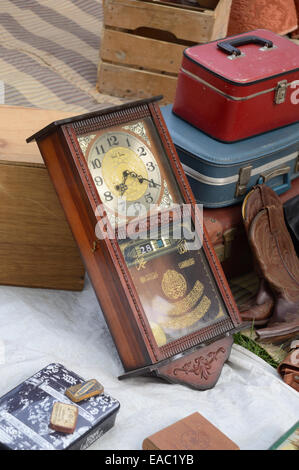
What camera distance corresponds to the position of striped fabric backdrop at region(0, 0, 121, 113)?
2961mm

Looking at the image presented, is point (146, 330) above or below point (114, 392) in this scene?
above

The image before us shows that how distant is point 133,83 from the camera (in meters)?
3.03

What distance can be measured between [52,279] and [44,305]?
93mm

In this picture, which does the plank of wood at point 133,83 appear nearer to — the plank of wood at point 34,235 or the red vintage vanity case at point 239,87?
the red vintage vanity case at point 239,87

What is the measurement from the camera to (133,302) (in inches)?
62.6

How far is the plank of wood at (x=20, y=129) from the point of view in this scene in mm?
1771

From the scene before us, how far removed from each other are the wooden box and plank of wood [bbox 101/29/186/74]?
106cm

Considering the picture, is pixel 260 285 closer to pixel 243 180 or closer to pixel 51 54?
pixel 243 180

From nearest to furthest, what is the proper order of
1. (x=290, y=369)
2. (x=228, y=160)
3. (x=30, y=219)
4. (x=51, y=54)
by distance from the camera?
1. (x=290, y=369)
2. (x=30, y=219)
3. (x=228, y=160)
4. (x=51, y=54)

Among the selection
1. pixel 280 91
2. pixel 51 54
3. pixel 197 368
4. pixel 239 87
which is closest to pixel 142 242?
pixel 197 368

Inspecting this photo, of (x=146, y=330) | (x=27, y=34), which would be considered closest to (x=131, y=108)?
Result: (x=146, y=330)

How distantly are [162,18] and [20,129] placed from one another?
4.12ft

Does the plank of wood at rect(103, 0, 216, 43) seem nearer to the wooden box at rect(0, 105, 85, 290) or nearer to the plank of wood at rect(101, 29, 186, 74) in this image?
the plank of wood at rect(101, 29, 186, 74)

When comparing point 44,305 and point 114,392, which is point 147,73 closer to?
point 44,305
